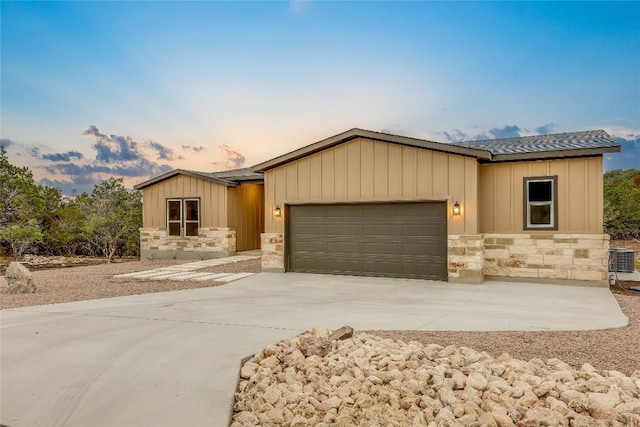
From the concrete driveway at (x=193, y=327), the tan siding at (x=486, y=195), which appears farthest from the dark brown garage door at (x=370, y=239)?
the tan siding at (x=486, y=195)

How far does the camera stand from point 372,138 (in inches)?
372

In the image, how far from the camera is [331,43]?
13.3 m

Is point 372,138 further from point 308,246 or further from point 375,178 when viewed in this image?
point 308,246

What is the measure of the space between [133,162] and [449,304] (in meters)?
23.7

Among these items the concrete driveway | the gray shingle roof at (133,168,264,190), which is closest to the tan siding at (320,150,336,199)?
the concrete driveway

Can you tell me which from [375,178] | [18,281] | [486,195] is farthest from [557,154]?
[18,281]

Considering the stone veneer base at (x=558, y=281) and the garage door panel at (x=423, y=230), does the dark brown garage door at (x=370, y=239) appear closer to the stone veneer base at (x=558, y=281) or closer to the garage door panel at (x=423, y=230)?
the garage door panel at (x=423, y=230)

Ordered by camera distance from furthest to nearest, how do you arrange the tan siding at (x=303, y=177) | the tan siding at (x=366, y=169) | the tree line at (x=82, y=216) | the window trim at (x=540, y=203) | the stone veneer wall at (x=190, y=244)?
A: the stone veneer wall at (x=190, y=244) → the tree line at (x=82, y=216) → the tan siding at (x=303, y=177) → the tan siding at (x=366, y=169) → the window trim at (x=540, y=203)

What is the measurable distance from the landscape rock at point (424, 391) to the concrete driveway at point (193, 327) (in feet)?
1.22

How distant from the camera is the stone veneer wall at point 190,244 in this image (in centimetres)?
1480

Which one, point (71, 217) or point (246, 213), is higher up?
point (246, 213)

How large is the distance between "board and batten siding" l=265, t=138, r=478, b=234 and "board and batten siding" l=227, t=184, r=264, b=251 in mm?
4691

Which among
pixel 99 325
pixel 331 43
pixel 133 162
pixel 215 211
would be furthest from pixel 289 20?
pixel 133 162

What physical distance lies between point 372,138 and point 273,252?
4175 millimetres
